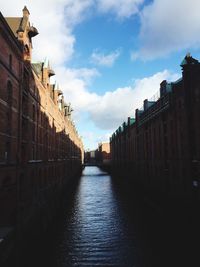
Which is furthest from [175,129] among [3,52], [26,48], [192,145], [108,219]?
[3,52]

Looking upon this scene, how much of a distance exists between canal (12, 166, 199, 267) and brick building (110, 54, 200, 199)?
387 centimetres

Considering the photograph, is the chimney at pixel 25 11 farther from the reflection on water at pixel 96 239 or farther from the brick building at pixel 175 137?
the reflection on water at pixel 96 239

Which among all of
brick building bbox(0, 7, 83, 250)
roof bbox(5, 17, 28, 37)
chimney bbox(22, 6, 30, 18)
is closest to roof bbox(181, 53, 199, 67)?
brick building bbox(0, 7, 83, 250)

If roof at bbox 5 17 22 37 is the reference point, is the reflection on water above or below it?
below

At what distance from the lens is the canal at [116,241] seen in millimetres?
15883

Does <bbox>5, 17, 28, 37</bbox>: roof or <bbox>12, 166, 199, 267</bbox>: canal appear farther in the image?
<bbox>5, 17, 28, 37</bbox>: roof

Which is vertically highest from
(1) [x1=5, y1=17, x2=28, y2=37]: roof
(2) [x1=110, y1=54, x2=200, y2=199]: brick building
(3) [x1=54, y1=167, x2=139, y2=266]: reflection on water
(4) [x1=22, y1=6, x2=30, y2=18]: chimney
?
(4) [x1=22, y1=6, x2=30, y2=18]: chimney

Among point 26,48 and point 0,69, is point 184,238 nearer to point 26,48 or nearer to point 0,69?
point 0,69

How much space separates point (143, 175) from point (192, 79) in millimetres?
23538

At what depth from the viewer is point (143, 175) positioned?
44.2 m

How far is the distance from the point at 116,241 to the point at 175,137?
42.5 feet

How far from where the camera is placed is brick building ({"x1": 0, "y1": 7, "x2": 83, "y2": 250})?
56.6ft

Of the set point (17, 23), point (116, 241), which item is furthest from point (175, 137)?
point (17, 23)

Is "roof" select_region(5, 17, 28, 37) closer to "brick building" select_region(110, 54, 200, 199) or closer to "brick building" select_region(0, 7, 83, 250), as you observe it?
"brick building" select_region(0, 7, 83, 250)
